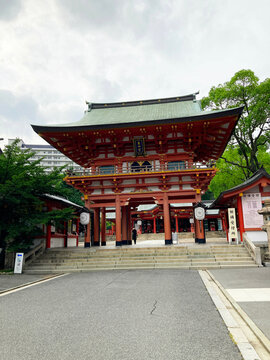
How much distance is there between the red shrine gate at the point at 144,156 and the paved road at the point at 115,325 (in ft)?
35.1

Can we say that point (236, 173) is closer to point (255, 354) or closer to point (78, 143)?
point (78, 143)

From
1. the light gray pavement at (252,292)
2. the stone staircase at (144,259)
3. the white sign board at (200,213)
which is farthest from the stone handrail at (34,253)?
the white sign board at (200,213)

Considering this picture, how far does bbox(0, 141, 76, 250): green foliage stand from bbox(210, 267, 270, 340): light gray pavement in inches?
383

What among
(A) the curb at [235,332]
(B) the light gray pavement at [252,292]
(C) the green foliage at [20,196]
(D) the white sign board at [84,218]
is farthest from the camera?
(D) the white sign board at [84,218]

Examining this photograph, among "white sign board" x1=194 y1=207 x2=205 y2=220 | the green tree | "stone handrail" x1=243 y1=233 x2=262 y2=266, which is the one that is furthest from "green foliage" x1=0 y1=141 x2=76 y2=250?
the green tree

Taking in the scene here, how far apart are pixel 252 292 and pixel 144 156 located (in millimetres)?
13845

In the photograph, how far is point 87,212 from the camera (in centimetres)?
1822

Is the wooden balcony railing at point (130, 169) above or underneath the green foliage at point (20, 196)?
above

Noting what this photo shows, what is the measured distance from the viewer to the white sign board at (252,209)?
1616cm

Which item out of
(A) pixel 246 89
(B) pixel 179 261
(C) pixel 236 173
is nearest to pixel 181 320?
(B) pixel 179 261

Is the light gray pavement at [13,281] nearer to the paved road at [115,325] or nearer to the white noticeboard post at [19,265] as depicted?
the white noticeboard post at [19,265]

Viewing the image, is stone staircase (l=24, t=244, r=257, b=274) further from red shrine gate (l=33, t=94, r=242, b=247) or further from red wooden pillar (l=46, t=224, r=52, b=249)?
red shrine gate (l=33, t=94, r=242, b=247)

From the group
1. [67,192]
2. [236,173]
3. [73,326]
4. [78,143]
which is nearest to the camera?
[73,326]

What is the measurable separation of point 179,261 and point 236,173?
19.8 m
